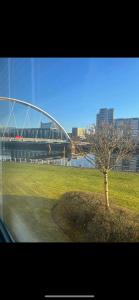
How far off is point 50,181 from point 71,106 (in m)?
0.67

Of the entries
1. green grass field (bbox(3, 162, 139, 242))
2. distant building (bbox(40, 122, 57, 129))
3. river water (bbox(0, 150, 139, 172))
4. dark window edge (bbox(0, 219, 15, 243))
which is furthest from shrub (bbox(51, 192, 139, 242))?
distant building (bbox(40, 122, 57, 129))

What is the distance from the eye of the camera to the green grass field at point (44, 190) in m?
2.45

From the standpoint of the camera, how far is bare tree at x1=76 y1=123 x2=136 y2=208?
2391mm

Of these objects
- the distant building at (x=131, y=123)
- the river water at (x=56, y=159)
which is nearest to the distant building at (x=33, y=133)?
the river water at (x=56, y=159)

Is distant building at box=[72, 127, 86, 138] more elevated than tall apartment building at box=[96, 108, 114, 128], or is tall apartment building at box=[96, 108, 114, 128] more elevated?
tall apartment building at box=[96, 108, 114, 128]

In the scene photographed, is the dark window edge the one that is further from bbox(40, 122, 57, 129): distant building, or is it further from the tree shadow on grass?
bbox(40, 122, 57, 129): distant building

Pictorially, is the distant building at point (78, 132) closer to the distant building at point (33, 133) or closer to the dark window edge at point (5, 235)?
the distant building at point (33, 133)

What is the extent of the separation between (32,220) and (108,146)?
0.94 m

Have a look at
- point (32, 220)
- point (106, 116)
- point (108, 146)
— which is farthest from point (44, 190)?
point (106, 116)

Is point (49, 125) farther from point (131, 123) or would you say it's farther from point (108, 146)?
point (131, 123)

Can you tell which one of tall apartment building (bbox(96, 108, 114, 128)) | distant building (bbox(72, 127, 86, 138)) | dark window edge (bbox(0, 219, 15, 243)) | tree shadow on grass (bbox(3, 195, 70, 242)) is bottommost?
dark window edge (bbox(0, 219, 15, 243))

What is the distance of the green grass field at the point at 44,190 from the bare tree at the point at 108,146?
0.23ft

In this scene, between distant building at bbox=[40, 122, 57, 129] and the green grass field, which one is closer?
the green grass field

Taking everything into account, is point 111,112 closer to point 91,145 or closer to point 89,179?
point 91,145
